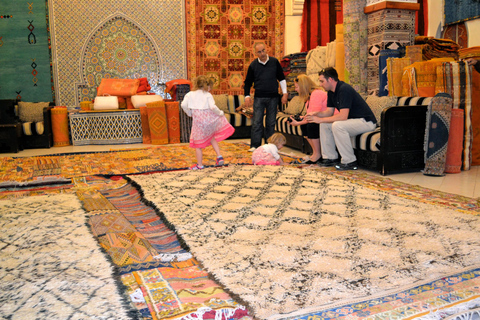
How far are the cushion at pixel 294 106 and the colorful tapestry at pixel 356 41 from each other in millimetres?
1284

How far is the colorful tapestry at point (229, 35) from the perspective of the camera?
10.1 metres

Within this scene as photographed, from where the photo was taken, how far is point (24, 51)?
9.36m

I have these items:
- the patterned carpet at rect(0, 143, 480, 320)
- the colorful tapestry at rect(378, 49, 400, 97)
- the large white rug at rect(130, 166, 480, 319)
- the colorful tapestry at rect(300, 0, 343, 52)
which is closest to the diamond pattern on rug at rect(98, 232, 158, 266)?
the patterned carpet at rect(0, 143, 480, 320)

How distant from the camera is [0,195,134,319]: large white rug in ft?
5.57

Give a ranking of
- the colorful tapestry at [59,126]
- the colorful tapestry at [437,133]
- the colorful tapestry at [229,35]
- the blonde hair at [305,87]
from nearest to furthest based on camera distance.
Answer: the colorful tapestry at [437,133]
the blonde hair at [305,87]
the colorful tapestry at [59,126]
the colorful tapestry at [229,35]

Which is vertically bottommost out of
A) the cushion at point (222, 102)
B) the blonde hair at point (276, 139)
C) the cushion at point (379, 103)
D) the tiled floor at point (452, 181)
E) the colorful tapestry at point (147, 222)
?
the tiled floor at point (452, 181)

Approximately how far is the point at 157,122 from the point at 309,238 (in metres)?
6.24

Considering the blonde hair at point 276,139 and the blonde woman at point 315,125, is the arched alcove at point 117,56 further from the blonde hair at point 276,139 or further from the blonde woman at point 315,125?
the blonde hair at point 276,139

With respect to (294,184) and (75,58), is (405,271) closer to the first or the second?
(294,184)

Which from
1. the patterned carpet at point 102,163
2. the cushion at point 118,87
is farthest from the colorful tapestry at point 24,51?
the patterned carpet at point 102,163

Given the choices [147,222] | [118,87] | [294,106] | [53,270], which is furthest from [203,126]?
[118,87]

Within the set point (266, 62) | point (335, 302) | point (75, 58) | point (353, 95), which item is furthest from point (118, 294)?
point (75, 58)

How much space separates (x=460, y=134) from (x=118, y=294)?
4511 millimetres

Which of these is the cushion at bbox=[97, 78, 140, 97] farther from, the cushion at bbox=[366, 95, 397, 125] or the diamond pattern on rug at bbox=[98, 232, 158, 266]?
the diamond pattern on rug at bbox=[98, 232, 158, 266]
